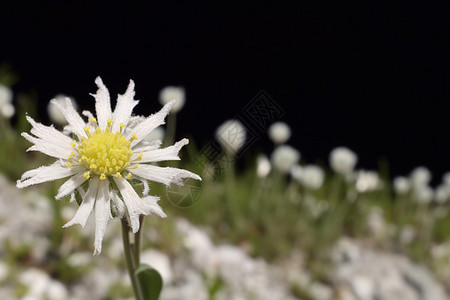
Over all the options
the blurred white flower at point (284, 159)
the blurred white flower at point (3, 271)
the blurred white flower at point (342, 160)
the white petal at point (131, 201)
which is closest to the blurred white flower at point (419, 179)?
the blurred white flower at point (342, 160)

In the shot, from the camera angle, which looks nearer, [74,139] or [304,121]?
[74,139]

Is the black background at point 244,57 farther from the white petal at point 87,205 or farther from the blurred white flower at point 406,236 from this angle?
the white petal at point 87,205

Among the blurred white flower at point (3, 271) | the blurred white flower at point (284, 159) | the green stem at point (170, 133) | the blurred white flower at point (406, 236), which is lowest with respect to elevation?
the blurred white flower at point (3, 271)

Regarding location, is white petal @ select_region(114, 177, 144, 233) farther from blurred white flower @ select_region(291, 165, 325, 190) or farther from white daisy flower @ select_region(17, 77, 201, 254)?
blurred white flower @ select_region(291, 165, 325, 190)

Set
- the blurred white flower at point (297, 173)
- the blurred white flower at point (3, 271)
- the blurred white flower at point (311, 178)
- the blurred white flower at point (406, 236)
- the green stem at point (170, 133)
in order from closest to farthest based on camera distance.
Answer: the blurred white flower at point (3, 271)
the green stem at point (170, 133)
the blurred white flower at point (311, 178)
the blurred white flower at point (297, 173)
the blurred white flower at point (406, 236)

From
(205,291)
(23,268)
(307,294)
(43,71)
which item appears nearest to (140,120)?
(23,268)

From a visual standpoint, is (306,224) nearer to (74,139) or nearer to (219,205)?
(219,205)

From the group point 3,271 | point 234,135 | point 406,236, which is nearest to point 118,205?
point 3,271
